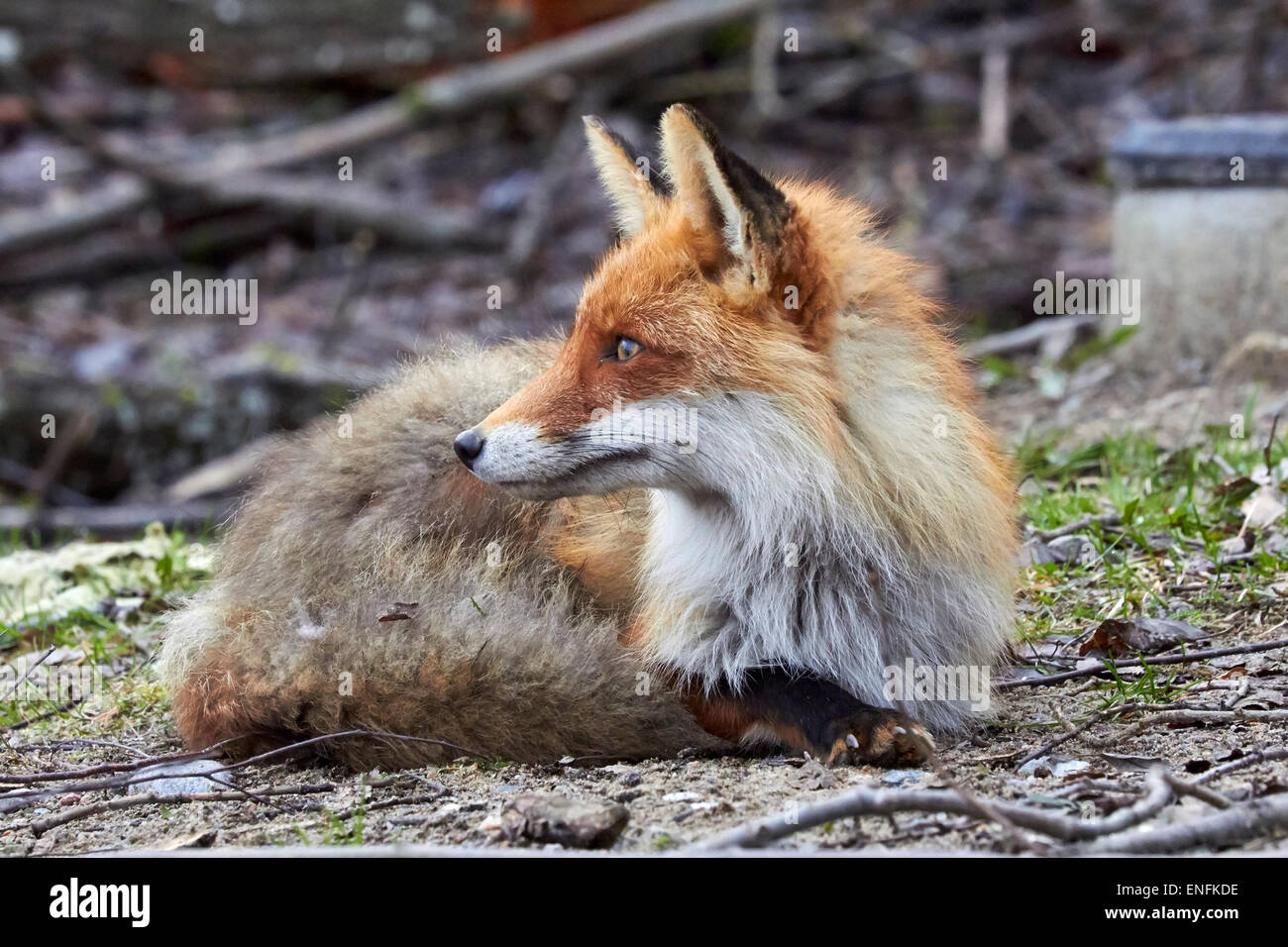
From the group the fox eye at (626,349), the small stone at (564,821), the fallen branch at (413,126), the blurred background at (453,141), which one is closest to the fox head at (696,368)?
the fox eye at (626,349)

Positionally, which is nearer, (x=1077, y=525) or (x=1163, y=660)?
(x=1163, y=660)

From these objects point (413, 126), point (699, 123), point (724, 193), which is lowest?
point (724, 193)

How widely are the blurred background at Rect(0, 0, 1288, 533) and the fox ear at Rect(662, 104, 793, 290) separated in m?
5.82

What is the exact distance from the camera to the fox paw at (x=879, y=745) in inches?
134

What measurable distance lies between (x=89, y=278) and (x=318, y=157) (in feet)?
7.21

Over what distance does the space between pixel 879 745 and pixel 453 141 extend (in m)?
10.4

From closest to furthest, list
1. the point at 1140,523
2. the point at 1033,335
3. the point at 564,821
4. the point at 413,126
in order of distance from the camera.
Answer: the point at 564,821
the point at 1140,523
the point at 1033,335
the point at 413,126

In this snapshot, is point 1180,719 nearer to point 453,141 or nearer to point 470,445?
point 470,445

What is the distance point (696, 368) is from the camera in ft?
11.4

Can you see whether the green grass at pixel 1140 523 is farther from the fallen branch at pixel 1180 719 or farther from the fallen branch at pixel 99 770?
the fallen branch at pixel 99 770

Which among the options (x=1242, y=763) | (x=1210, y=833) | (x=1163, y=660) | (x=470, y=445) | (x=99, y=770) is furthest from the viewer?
(x=1163, y=660)

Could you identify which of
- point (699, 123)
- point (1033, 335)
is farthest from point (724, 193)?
point (1033, 335)

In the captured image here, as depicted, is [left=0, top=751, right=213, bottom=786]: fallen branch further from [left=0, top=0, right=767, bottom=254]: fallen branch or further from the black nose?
[left=0, top=0, right=767, bottom=254]: fallen branch
